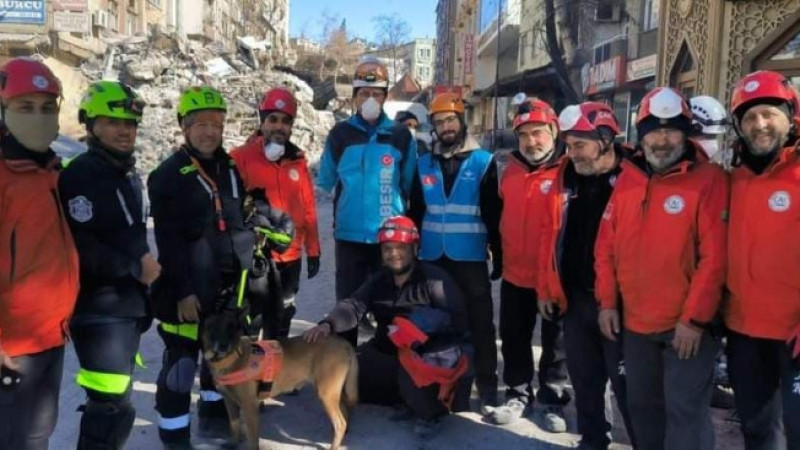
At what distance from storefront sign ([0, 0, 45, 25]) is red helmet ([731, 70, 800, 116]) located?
43.7 meters

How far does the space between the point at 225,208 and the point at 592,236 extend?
1.99 meters

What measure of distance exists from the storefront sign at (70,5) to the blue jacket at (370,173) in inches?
1599

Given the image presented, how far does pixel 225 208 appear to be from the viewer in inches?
148

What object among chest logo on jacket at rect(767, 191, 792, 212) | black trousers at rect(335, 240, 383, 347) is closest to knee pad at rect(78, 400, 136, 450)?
black trousers at rect(335, 240, 383, 347)

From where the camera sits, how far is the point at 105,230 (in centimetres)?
302

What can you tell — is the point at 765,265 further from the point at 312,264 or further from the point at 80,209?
the point at 312,264

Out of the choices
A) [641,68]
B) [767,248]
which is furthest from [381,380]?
[641,68]

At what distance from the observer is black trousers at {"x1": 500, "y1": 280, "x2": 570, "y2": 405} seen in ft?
14.5

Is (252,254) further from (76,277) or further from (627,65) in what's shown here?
(627,65)

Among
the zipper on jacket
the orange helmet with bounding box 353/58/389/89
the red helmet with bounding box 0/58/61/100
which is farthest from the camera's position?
the orange helmet with bounding box 353/58/389/89

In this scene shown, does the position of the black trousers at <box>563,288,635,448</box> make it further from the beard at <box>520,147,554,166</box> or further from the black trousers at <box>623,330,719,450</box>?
the beard at <box>520,147,554,166</box>

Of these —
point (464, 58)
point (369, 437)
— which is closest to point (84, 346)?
point (369, 437)

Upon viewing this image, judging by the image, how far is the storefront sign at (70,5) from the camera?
39.3m

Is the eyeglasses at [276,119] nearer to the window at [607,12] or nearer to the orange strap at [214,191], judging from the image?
the orange strap at [214,191]
